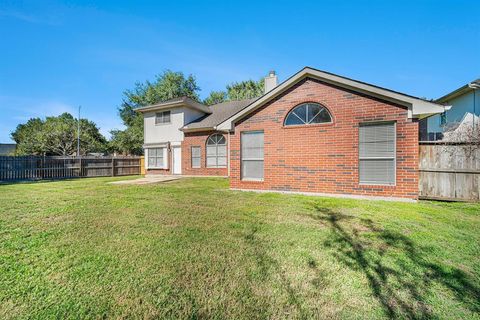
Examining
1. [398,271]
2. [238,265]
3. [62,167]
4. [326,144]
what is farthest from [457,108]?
[62,167]

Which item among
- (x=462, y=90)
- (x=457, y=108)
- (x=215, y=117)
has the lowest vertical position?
(x=457, y=108)

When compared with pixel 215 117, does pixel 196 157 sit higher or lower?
lower

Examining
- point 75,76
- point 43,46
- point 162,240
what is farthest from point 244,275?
point 75,76

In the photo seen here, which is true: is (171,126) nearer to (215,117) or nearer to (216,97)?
(215,117)

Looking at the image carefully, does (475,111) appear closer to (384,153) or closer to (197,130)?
(384,153)

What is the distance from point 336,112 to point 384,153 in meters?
1.98

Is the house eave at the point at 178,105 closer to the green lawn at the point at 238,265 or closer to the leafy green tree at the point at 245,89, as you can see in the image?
the green lawn at the point at 238,265

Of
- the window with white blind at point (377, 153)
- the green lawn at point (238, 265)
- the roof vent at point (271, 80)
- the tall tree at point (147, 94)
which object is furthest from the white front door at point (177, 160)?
the tall tree at point (147, 94)

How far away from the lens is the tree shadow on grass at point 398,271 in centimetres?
227

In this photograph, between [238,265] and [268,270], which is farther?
[238,265]

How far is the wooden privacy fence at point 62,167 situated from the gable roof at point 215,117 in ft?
23.4

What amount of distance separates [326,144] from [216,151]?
9.41 meters

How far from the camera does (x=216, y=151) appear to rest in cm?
1571

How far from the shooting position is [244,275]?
2.74 m
